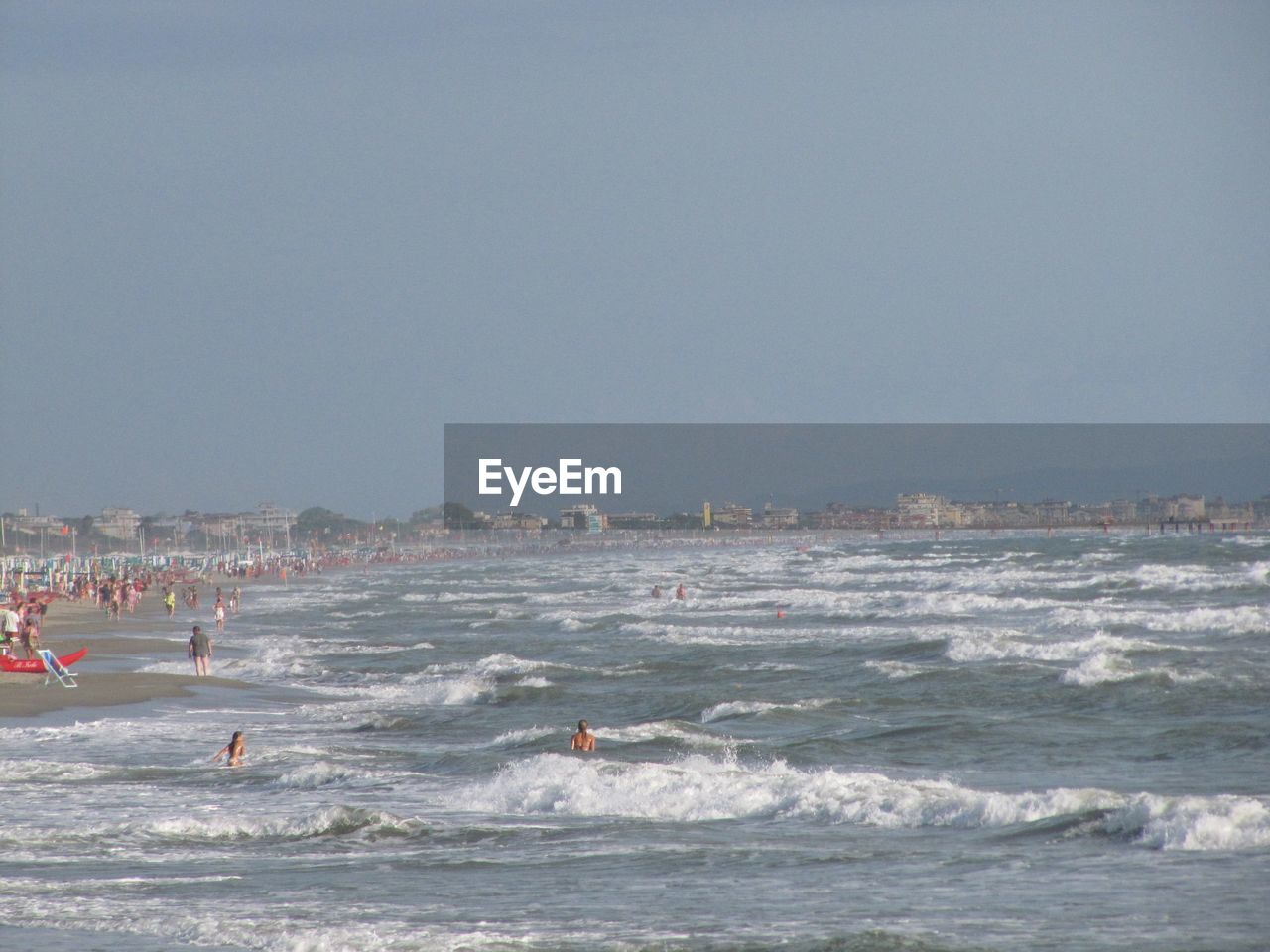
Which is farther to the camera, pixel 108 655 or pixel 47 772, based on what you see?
pixel 108 655

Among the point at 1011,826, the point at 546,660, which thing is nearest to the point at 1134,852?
the point at 1011,826

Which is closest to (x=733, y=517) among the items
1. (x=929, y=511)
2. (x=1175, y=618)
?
(x=929, y=511)

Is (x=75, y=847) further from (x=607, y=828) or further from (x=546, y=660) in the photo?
(x=546, y=660)

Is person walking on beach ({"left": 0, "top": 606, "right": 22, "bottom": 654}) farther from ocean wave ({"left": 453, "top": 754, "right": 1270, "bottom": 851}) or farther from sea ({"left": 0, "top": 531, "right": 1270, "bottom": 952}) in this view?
ocean wave ({"left": 453, "top": 754, "right": 1270, "bottom": 851})

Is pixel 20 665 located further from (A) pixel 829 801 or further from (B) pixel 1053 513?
(B) pixel 1053 513

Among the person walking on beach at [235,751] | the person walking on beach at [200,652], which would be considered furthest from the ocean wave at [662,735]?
the person walking on beach at [200,652]

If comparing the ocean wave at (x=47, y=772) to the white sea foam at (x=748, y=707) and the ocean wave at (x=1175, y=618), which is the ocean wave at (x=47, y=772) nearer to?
the white sea foam at (x=748, y=707)

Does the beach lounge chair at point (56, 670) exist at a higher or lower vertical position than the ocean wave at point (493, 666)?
higher

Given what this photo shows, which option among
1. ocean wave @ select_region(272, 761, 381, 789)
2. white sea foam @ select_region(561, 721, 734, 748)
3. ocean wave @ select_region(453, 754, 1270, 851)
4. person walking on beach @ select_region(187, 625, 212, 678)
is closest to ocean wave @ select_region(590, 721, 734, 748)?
white sea foam @ select_region(561, 721, 734, 748)
